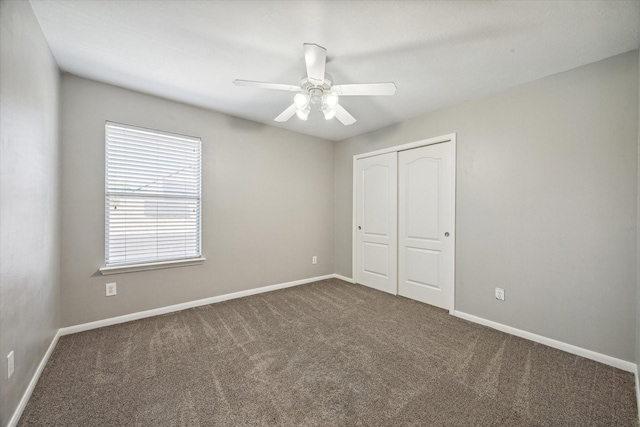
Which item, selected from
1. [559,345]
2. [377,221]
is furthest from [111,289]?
[559,345]

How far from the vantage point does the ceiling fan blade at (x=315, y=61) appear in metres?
1.65

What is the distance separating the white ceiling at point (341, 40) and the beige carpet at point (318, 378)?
2.42 meters

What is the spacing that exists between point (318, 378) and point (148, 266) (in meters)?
2.19

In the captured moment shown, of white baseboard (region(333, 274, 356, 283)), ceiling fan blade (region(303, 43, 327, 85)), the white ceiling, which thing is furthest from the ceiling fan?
white baseboard (region(333, 274, 356, 283))

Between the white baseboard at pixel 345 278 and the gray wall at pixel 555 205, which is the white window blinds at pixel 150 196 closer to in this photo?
the white baseboard at pixel 345 278

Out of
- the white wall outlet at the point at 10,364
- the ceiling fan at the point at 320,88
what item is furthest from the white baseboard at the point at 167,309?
the ceiling fan at the point at 320,88

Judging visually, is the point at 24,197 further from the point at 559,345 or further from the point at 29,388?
the point at 559,345

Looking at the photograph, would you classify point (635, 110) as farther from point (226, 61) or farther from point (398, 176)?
point (226, 61)

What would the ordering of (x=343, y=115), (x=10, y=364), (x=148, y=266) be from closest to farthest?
(x=10, y=364) → (x=343, y=115) → (x=148, y=266)

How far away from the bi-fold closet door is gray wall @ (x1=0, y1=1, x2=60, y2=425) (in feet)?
11.7

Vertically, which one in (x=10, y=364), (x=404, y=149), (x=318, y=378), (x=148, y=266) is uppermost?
(x=404, y=149)

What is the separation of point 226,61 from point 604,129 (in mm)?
3119

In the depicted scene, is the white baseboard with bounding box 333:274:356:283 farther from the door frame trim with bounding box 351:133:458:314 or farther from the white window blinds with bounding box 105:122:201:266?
the white window blinds with bounding box 105:122:201:266

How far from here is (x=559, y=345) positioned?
233cm
